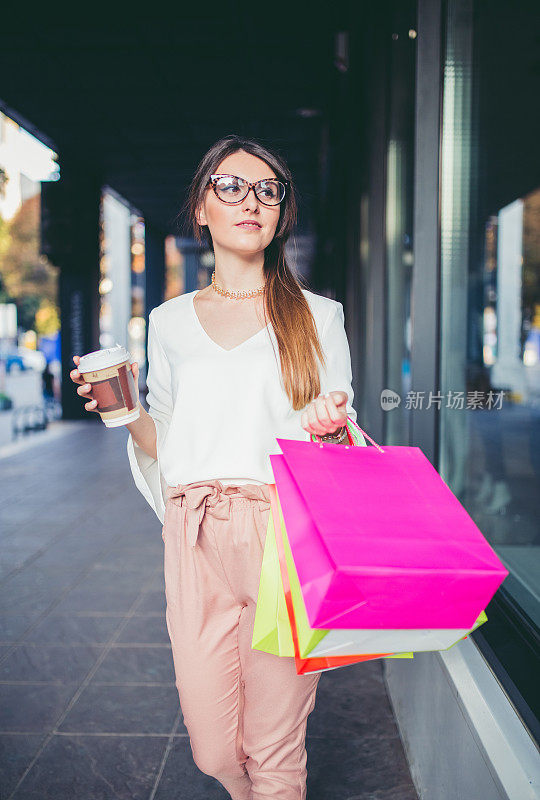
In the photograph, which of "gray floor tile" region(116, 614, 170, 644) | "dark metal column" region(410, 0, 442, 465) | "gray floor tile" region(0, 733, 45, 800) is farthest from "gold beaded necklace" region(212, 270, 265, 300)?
"gray floor tile" region(116, 614, 170, 644)

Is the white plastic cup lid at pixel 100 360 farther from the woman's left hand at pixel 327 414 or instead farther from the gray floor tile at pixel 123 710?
the gray floor tile at pixel 123 710

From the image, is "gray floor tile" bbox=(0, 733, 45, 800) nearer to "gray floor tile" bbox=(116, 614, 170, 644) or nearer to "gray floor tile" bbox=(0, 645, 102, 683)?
"gray floor tile" bbox=(0, 645, 102, 683)

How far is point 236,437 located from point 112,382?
32cm

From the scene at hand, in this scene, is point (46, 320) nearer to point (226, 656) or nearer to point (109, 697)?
point (109, 697)

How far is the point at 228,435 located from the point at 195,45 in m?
6.58

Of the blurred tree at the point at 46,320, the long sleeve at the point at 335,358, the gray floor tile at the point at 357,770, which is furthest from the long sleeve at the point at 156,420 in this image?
the blurred tree at the point at 46,320

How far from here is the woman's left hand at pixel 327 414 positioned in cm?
150

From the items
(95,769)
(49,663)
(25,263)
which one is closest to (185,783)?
(95,769)

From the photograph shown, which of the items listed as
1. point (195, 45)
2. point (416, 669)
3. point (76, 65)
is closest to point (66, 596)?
point (416, 669)

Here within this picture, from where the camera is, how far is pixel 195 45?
23.7 ft

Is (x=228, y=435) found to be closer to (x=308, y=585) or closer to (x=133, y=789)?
(x=308, y=585)

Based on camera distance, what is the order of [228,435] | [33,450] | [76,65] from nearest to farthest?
1. [228,435]
2. [76,65]
3. [33,450]

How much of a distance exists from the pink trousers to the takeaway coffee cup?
9.4 inches

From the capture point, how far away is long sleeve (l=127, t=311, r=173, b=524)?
6.41 ft
